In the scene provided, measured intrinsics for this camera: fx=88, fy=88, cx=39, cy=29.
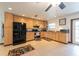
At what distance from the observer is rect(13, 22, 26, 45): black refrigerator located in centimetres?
458

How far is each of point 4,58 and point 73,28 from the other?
15.2 feet

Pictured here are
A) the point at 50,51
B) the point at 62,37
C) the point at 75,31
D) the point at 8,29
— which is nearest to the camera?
the point at 50,51

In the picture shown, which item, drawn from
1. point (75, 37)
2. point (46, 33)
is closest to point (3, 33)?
point (46, 33)

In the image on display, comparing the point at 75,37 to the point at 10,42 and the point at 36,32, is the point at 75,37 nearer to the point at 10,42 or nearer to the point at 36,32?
the point at 36,32

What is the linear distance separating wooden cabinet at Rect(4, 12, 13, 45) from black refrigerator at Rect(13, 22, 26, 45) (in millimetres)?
157

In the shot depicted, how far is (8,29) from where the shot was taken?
14.5ft

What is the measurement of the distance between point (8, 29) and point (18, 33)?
1.85 feet

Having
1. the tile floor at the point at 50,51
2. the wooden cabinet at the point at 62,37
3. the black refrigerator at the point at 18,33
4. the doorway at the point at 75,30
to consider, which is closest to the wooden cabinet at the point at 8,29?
the black refrigerator at the point at 18,33

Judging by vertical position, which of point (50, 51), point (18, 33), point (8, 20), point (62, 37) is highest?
point (8, 20)

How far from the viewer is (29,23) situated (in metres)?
5.87

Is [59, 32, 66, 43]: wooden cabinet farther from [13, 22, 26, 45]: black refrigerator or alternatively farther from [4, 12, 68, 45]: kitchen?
[13, 22, 26, 45]: black refrigerator

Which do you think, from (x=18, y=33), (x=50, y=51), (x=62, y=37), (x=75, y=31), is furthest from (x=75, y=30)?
(x=18, y=33)

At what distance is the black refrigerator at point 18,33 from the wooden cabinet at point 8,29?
0.16 m

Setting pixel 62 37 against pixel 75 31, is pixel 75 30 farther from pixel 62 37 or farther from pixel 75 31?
pixel 62 37
